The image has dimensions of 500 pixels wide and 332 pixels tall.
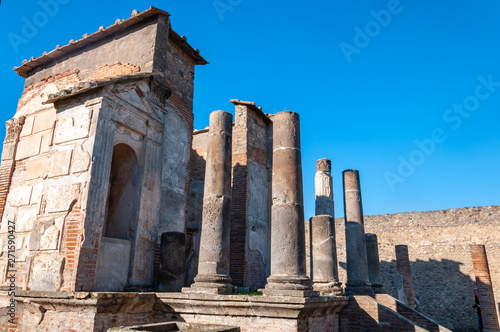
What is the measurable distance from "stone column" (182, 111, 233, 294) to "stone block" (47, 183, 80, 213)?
2399 millimetres

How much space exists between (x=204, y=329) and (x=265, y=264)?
7063mm

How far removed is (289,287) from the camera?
5.93 metres

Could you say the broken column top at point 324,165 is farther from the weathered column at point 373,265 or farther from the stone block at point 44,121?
the stone block at point 44,121

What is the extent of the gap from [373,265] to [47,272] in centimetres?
898

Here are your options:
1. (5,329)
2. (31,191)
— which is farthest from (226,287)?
(31,191)

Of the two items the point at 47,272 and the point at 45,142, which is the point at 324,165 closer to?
the point at 45,142

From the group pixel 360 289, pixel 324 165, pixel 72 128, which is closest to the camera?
pixel 72 128

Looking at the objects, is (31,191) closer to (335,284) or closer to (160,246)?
(160,246)

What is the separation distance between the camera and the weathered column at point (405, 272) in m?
15.8

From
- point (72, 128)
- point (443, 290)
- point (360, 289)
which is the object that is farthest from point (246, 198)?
point (443, 290)

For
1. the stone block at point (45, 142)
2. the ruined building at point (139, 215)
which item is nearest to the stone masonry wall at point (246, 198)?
the ruined building at point (139, 215)

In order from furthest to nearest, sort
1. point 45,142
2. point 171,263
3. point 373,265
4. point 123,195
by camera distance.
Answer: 1. point 373,265
2. point 45,142
3. point 123,195
4. point 171,263

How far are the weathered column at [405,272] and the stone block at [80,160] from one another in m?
14.2

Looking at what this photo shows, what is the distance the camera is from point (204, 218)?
7453mm
